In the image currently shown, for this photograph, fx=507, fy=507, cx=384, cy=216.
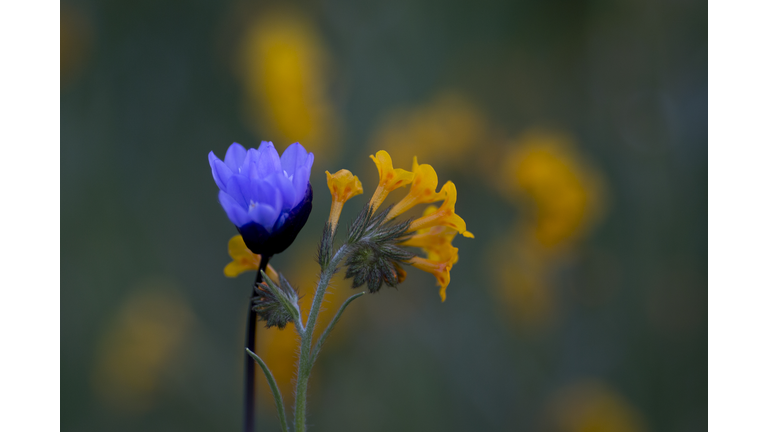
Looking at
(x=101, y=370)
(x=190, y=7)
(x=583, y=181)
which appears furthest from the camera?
(x=190, y=7)

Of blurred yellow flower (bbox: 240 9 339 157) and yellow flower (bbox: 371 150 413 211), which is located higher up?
blurred yellow flower (bbox: 240 9 339 157)

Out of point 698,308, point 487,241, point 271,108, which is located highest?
point 271,108

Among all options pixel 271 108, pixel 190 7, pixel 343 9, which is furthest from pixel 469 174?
pixel 190 7

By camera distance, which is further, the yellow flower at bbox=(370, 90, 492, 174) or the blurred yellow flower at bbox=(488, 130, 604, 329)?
the yellow flower at bbox=(370, 90, 492, 174)

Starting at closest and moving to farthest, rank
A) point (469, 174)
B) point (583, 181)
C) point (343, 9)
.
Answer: point (583, 181) < point (469, 174) < point (343, 9)

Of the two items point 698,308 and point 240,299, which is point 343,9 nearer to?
point 240,299

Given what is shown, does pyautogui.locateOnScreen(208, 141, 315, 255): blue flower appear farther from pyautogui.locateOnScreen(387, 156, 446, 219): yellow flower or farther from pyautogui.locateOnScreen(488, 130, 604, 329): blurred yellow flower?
pyautogui.locateOnScreen(488, 130, 604, 329): blurred yellow flower

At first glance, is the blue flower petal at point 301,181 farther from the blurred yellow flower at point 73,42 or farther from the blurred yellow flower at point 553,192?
the blurred yellow flower at point 73,42

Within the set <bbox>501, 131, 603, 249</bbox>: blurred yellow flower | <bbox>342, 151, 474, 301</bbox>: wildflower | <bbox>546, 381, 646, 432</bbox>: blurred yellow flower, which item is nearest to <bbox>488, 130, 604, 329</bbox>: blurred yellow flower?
<bbox>501, 131, 603, 249</bbox>: blurred yellow flower
